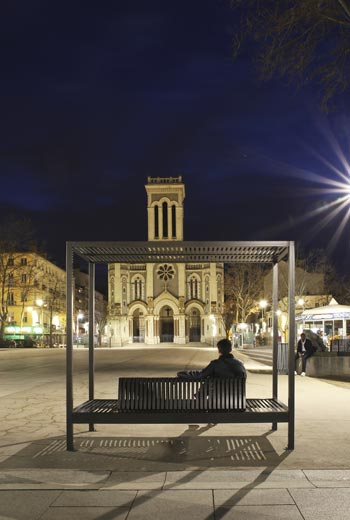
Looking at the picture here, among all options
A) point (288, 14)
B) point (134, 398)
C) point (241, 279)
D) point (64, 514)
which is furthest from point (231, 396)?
point (241, 279)

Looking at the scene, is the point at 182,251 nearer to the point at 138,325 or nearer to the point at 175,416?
the point at 175,416

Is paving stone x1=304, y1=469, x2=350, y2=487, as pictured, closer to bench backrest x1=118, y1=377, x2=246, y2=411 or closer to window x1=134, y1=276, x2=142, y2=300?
bench backrest x1=118, y1=377, x2=246, y2=411

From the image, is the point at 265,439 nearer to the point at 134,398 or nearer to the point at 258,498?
the point at 134,398

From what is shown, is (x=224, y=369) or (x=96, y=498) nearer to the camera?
(x=96, y=498)

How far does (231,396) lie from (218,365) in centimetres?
79

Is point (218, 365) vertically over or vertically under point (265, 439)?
over

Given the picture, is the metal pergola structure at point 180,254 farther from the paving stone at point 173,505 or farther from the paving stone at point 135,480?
the paving stone at point 173,505

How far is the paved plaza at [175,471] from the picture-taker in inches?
206

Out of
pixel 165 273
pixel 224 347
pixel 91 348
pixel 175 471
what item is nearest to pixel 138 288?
pixel 165 273

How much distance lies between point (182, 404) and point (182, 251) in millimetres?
2522

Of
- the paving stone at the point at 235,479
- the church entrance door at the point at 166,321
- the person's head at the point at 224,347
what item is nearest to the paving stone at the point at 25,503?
the paving stone at the point at 235,479

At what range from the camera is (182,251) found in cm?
892

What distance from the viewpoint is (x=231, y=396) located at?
7.80 meters

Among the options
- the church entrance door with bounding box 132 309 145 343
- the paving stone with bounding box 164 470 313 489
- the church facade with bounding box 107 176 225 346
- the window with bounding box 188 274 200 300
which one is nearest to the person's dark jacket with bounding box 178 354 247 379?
the paving stone with bounding box 164 470 313 489
